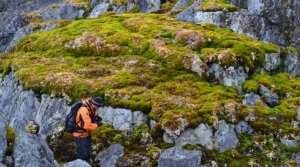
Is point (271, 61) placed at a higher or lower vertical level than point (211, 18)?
lower

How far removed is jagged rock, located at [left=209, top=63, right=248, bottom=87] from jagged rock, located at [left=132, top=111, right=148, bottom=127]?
228 inches

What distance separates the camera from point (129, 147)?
2008 cm

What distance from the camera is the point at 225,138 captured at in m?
20.1

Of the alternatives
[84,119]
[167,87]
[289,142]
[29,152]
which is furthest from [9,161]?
[289,142]

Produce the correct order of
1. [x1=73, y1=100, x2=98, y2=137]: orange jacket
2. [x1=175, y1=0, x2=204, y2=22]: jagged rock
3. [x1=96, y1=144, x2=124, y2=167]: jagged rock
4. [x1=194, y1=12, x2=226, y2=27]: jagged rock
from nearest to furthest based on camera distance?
[x1=73, y1=100, x2=98, y2=137]: orange jacket < [x1=96, y1=144, x2=124, y2=167]: jagged rock < [x1=194, y1=12, x2=226, y2=27]: jagged rock < [x1=175, y1=0, x2=204, y2=22]: jagged rock

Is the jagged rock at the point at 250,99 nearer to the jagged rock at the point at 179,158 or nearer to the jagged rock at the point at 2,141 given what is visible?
the jagged rock at the point at 179,158

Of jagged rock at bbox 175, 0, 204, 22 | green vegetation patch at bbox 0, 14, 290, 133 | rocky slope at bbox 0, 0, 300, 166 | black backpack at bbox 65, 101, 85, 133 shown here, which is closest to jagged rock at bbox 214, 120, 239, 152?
rocky slope at bbox 0, 0, 300, 166

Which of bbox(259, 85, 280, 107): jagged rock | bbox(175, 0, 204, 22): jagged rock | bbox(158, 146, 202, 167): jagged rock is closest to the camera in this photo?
bbox(158, 146, 202, 167): jagged rock

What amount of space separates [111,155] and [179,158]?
11.5 feet

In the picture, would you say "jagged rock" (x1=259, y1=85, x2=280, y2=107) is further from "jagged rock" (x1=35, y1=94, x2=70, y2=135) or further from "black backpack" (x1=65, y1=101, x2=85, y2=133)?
"jagged rock" (x1=35, y1=94, x2=70, y2=135)

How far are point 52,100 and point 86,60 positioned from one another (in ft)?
16.9

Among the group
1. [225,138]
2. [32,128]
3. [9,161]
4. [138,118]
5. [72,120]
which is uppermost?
[32,128]

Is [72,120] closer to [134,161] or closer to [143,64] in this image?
[134,161]

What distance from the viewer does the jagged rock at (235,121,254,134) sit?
2089 centimetres
